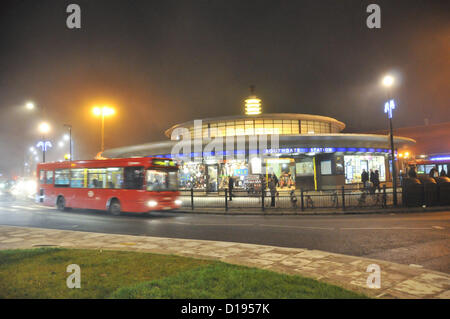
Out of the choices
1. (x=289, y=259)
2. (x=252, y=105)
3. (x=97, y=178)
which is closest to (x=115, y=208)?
(x=97, y=178)

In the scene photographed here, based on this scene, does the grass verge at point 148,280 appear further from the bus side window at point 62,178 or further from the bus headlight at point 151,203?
the bus side window at point 62,178

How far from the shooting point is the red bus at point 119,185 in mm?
14883

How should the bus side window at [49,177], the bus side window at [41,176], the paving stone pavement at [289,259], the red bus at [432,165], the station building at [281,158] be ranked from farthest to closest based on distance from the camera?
the station building at [281,158] < the red bus at [432,165] < the bus side window at [41,176] < the bus side window at [49,177] < the paving stone pavement at [289,259]

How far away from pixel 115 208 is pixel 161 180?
3077mm

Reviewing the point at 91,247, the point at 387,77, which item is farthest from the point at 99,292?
the point at 387,77

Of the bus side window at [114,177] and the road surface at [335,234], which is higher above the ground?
the bus side window at [114,177]

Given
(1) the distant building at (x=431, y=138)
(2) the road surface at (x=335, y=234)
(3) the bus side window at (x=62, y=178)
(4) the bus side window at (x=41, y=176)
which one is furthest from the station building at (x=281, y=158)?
(1) the distant building at (x=431, y=138)

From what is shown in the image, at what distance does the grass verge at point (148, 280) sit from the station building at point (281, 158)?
67.3 feet

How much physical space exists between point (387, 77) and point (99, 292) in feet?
58.0

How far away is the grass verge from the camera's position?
441cm

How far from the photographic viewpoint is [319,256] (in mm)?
6734

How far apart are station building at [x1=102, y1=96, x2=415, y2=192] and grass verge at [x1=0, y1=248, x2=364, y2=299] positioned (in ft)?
67.3

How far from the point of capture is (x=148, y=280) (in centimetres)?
509

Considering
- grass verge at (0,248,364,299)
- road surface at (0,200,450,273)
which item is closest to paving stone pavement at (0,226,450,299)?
grass verge at (0,248,364,299)
